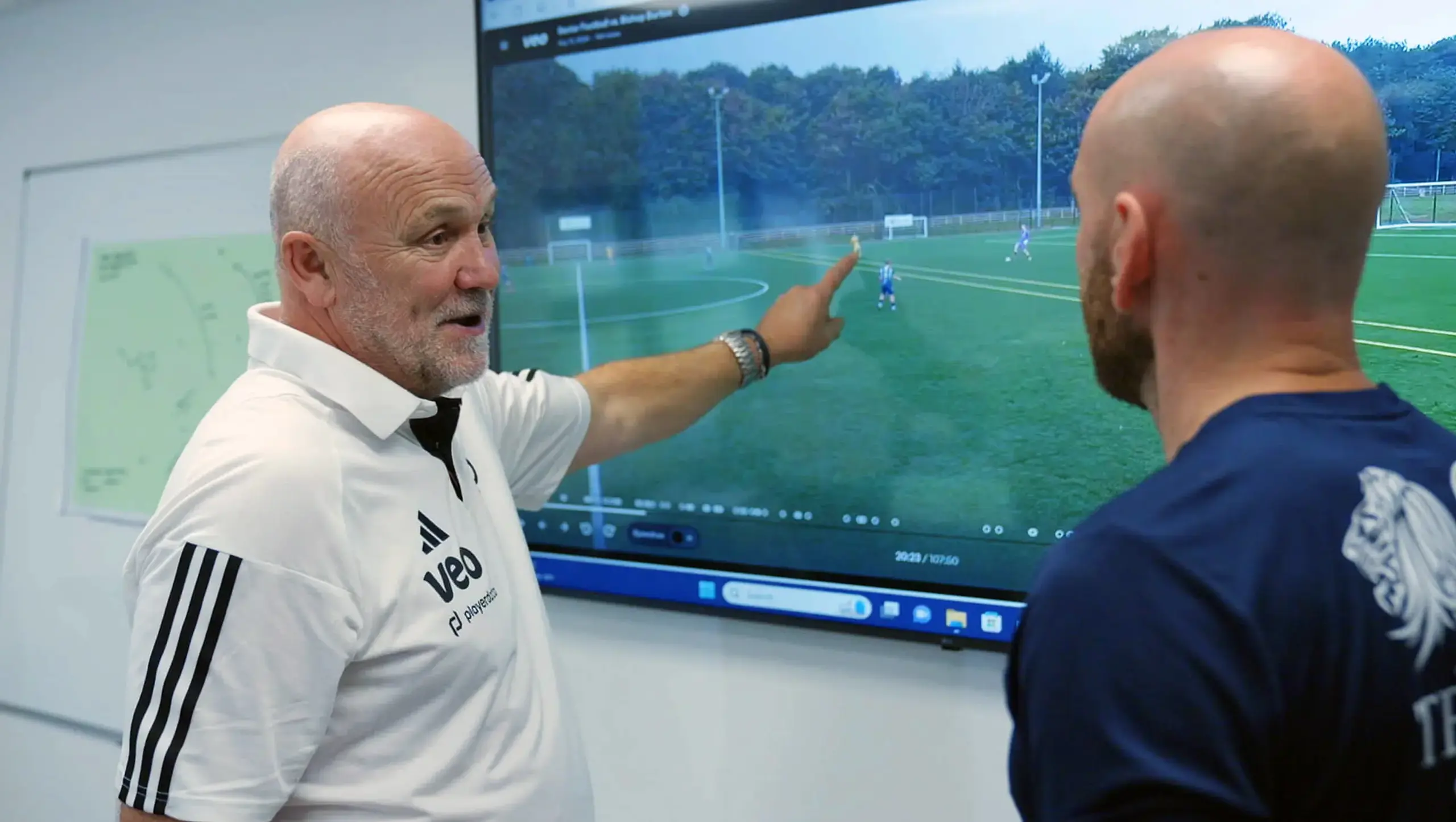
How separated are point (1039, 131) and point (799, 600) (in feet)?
2.92

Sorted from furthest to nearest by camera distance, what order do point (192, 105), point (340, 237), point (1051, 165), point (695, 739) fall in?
point (192, 105), point (695, 739), point (1051, 165), point (340, 237)

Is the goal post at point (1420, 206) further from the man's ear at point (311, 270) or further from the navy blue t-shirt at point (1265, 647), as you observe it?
the man's ear at point (311, 270)

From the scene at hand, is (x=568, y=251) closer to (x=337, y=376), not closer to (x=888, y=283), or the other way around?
(x=888, y=283)

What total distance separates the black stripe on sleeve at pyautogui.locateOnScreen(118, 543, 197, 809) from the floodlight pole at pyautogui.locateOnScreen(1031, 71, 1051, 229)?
4.15 ft

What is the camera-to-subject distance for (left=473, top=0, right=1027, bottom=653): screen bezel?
5.55 feet

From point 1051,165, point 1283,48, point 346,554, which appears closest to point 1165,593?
point 1283,48

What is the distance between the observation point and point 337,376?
130 cm

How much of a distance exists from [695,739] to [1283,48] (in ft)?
5.38

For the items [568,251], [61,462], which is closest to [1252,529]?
[568,251]

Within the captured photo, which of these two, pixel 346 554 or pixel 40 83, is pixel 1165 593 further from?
pixel 40 83

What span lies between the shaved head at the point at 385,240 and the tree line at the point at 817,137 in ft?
1.99

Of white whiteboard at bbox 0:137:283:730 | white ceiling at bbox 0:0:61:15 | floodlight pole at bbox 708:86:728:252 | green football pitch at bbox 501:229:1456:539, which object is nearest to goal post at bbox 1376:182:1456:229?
green football pitch at bbox 501:229:1456:539

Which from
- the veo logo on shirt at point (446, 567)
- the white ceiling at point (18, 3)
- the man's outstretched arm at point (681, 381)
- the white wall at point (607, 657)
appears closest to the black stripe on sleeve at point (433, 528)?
the veo logo on shirt at point (446, 567)

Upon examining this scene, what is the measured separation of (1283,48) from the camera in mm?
764
